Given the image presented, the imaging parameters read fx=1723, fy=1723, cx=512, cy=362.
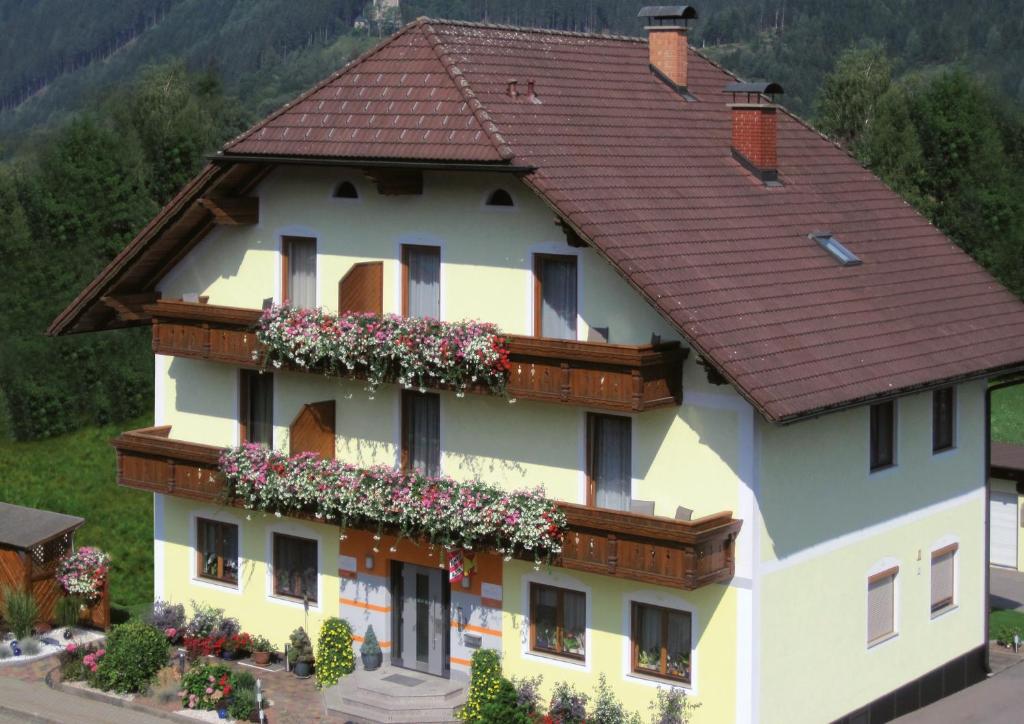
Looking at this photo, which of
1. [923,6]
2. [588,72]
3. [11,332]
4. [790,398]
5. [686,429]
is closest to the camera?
[790,398]

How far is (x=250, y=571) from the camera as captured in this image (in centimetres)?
2811

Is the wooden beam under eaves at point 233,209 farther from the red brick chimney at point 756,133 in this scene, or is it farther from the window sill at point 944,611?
the window sill at point 944,611

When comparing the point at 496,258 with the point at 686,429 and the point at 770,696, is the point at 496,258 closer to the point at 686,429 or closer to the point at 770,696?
the point at 686,429

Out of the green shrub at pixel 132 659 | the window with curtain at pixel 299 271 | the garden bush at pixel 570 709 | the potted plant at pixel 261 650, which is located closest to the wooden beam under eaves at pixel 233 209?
the window with curtain at pixel 299 271

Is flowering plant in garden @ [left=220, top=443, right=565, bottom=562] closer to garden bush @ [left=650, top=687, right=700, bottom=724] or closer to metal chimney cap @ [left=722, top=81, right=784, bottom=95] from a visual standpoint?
garden bush @ [left=650, top=687, right=700, bottom=724]

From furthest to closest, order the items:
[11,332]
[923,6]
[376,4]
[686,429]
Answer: [376,4] → [923,6] → [11,332] → [686,429]

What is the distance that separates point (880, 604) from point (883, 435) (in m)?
2.47

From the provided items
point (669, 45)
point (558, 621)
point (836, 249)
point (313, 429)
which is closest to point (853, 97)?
point (669, 45)

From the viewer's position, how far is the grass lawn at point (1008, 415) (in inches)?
1836

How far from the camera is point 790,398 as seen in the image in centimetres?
2144

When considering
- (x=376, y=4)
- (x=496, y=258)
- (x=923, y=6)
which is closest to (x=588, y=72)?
(x=496, y=258)

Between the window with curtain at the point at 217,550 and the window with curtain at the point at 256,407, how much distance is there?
1.56 metres

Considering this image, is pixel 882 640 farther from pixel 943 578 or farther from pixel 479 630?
pixel 479 630

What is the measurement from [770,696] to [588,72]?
10068 millimetres
